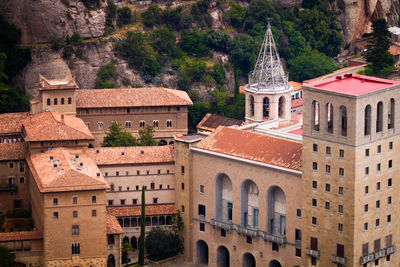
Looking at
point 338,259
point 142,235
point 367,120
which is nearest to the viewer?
point 367,120

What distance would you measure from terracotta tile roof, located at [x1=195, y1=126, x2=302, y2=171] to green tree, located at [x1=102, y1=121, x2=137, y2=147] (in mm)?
17659

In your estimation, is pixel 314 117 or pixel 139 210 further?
pixel 139 210

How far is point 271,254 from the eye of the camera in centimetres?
15838

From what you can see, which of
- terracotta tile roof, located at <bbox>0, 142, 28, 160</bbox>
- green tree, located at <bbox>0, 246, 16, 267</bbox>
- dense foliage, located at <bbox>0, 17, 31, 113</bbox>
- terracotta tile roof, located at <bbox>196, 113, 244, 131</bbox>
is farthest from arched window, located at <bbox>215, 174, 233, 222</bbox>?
dense foliage, located at <bbox>0, 17, 31, 113</bbox>

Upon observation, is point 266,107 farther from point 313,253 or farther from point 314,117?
point 313,253

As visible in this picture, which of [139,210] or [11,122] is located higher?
[11,122]

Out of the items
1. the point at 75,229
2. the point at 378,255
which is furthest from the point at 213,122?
the point at 378,255

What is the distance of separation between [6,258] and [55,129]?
18283 millimetres

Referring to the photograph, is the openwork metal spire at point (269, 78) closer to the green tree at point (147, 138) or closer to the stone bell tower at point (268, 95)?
the stone bell tower at point (268, 95)

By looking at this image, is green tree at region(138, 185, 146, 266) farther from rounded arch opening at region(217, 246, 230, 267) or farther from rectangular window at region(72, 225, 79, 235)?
rounded arch opening at region(217, 246, 230, 267)

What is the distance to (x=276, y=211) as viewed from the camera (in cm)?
15838

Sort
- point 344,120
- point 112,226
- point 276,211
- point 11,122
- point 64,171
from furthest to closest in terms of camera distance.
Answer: point 11,122, point 112,226, point 276,211, point 64,171, point 344,120

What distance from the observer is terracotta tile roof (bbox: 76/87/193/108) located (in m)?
185

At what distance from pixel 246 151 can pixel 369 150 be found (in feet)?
50.9
